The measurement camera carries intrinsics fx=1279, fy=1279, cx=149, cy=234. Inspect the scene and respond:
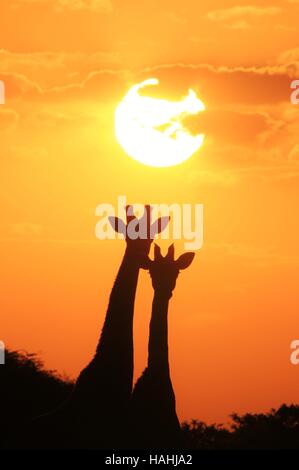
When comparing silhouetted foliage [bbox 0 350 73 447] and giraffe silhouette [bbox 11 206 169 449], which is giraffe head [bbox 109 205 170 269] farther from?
silhouetted foliage [bbox 0 350 73 447]

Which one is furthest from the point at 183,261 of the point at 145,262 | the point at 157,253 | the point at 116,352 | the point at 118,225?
the point at 116,352

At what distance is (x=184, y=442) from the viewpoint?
30125 millimetres

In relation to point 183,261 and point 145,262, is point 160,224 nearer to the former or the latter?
point 145,262

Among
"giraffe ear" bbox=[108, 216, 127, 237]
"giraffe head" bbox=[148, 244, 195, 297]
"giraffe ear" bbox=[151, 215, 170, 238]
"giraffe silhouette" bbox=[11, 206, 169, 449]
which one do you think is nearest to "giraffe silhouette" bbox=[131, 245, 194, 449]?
"giraffe head" bbox=[148, 244, 195, 297]

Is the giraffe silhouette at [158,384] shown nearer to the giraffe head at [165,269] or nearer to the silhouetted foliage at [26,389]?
the giraffe head at [165,269]

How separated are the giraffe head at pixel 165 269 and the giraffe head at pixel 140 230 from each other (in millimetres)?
349

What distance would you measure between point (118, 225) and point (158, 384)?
3997 mm

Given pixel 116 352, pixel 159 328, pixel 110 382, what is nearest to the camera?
pixel 110 382

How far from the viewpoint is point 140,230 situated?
31.2 meters

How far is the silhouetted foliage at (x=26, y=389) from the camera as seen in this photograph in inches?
1372

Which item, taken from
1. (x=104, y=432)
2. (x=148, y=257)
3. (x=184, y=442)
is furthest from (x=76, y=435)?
(x=148, y=257)

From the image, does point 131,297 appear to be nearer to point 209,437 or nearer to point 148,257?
point 148,257

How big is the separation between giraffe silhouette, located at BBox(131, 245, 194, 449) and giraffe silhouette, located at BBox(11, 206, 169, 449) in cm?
38
